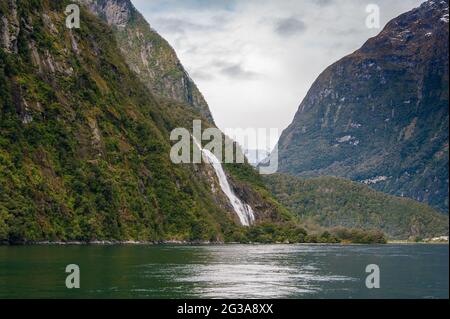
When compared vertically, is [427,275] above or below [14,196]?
below

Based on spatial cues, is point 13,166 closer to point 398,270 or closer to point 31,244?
point 31,244

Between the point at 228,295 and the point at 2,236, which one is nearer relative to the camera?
the point at 228,295

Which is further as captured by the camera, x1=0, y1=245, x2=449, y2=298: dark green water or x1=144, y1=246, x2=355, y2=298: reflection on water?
x1=144, y1=246, x2=355, y2=298: reflection on water

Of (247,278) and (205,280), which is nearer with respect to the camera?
(205,280)

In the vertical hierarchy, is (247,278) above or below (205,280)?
above

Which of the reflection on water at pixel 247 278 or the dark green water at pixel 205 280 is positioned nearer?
the dark green water at pixel 205 280
